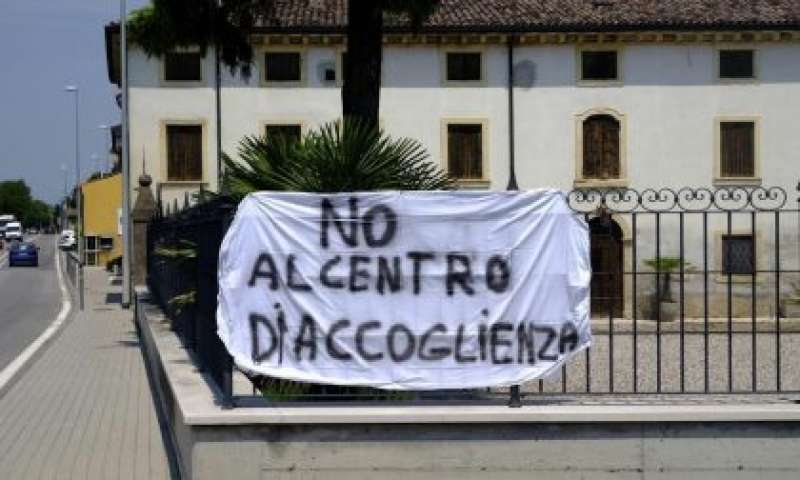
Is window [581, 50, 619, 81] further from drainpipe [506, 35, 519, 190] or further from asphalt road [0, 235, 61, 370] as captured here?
asphalt road [0, 235, 61, 370]

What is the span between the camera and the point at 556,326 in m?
7.30

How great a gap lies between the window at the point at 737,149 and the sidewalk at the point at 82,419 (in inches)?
981

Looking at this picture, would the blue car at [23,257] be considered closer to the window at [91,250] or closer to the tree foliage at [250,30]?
the window at [91,250]

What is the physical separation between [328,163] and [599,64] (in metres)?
31.6

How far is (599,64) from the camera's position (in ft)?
130

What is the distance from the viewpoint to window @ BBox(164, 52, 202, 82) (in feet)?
126

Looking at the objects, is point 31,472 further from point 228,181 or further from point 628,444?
point 628,444

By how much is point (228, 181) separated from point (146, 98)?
3013 centimetres

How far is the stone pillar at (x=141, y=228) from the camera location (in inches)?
1221

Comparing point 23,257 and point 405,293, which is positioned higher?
point 405,293

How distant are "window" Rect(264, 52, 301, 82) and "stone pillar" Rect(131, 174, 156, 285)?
24.0 feet

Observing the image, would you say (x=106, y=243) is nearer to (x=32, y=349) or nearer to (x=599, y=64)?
(x=599, y=64)

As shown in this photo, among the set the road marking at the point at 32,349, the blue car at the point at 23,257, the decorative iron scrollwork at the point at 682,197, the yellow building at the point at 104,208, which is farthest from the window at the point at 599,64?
the blue car at the point at 23,257

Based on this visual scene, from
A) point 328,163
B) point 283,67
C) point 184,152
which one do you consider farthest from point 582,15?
point 328,163
